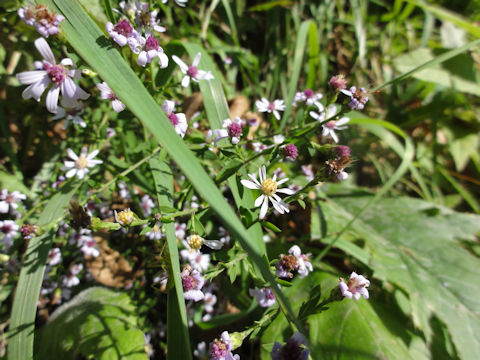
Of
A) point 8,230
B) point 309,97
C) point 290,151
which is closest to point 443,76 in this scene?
point 309,97

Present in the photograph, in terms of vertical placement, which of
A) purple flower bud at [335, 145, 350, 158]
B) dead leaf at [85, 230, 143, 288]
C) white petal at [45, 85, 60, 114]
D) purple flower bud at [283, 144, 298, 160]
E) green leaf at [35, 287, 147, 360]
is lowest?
green leaf at [35, 287, 147, 360]

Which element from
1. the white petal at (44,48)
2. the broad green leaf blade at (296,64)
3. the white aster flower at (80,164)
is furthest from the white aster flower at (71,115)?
the broad green leaf blade at (296,64)

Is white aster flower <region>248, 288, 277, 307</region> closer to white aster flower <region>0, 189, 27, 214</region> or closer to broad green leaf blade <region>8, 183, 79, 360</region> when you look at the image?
broad green leaf blade <region>8, 183, 79, 360</region>

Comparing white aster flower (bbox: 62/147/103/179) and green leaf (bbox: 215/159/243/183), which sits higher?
white aster flower (bbox: 62/147/103/179)

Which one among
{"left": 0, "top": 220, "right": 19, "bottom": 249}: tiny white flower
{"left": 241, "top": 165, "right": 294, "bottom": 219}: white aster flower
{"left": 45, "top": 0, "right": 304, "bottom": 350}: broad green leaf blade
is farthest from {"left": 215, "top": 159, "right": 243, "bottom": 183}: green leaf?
{"left": 0, "top": 220, "right": 19, "bottom": 249}: tiny white flower

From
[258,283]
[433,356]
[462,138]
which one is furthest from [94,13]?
[462,138]

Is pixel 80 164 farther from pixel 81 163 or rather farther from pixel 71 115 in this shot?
pixel 71 115

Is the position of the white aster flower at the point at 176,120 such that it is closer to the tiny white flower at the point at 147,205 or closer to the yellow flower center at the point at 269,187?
the yellow flower center at the point at 269,187
